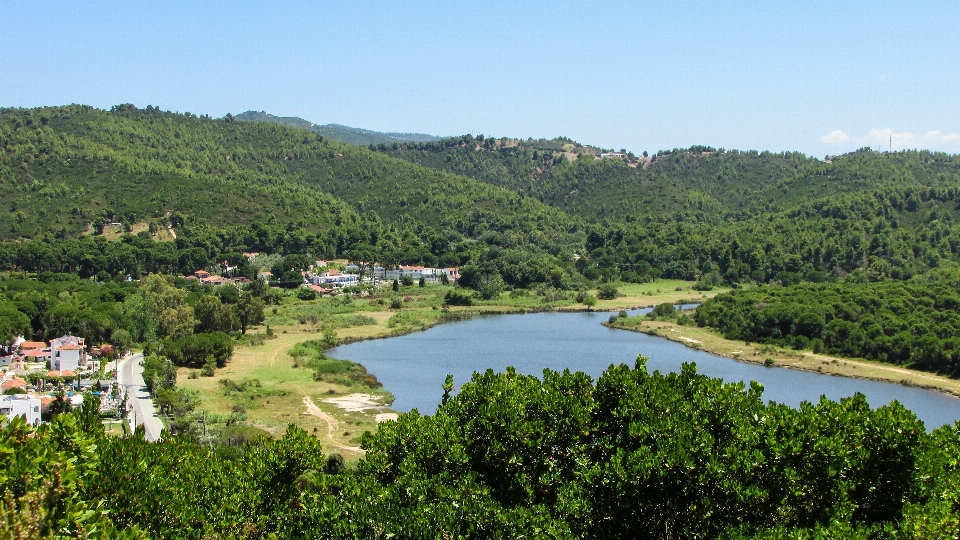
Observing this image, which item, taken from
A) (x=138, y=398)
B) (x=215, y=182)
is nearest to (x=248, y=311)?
(x=138, y=398)

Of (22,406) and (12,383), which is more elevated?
(22,406)

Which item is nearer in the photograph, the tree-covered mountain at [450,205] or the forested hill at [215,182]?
the tree-covered mountain at [450,205]

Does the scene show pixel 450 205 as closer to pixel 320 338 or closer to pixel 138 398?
pixel 320 338

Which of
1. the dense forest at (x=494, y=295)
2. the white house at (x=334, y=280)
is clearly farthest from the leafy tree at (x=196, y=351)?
the white house at (x=334, y=280)

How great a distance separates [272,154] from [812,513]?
4595 inches

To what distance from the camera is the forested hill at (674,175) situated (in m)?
111

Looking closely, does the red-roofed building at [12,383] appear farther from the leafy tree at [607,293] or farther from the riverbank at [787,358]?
the leafy tree at [607,293]

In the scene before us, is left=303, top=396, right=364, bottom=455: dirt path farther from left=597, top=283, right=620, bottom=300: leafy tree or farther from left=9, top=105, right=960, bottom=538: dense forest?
left=597, top=283, right=620, bottom=300: leafy tree

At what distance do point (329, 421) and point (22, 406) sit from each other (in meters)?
9.90

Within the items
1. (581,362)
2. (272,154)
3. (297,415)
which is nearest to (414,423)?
(297,415)

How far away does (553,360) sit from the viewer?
43406 millimetres

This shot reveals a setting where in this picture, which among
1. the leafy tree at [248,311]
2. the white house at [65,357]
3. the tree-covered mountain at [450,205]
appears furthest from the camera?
the tree-covered mountain at [450,205]

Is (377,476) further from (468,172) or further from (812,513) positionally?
(468,172)

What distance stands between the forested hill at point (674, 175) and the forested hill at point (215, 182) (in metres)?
15.9
